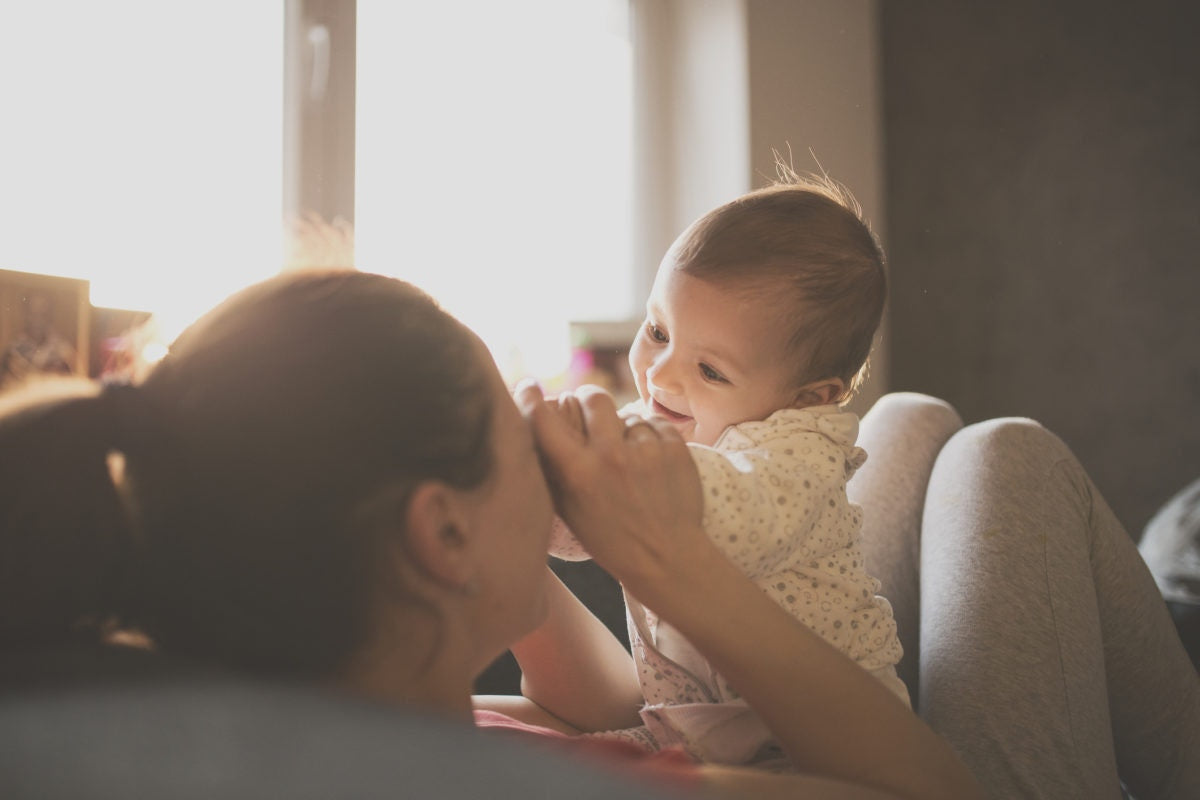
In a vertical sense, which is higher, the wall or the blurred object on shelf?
the wall

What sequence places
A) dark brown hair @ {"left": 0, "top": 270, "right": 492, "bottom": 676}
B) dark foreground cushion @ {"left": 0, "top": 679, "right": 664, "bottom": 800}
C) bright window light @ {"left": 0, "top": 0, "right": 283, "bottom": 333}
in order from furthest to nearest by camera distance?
bright window light @ {"left": 0, "top": 0, "right": 283, "bottom": 333} → dark brown hair @ {"left": 0, "top": 270, "right": 492, "bottom": 676} → dark foreground cushion @ {"left": 0, "top": 679, "right": 664, "bottom": 800}

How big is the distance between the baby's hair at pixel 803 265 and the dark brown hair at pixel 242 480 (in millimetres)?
484

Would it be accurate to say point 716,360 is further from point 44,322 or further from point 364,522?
point 44,322

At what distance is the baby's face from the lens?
0.95 meters

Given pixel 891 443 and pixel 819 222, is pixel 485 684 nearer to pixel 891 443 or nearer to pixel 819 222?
pixel 891 443

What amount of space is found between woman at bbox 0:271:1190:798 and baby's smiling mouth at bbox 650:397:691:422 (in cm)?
30

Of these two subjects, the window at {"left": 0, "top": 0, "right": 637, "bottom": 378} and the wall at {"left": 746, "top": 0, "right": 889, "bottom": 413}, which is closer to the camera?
the window at {"left": 0, "top": 0, "right": 637, "bottom": 378}

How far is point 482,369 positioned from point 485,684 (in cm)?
83

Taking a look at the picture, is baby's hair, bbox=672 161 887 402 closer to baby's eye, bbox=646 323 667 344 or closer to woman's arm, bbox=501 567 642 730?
baby's eye, bbox=646 323 667 344

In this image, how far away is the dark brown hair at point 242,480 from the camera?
46 centimetres

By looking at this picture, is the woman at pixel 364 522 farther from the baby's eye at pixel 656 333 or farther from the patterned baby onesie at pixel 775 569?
the baby's eye at pixel 656 333

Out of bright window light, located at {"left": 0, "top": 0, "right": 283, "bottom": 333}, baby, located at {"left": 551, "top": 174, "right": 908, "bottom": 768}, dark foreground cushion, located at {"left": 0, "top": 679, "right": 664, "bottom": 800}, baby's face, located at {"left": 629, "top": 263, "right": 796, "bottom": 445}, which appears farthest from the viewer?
bright window light, located at {"left": 0, "top": 0, "right": 283, "bottom": 333}

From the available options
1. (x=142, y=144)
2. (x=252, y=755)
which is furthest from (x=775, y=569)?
(x=142, y=144)

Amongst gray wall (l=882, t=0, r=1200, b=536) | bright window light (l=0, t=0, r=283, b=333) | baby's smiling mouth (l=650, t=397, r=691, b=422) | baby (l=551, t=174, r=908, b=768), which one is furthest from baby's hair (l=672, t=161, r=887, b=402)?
gray wall (l=882, t=0, r=1200, b=536)
